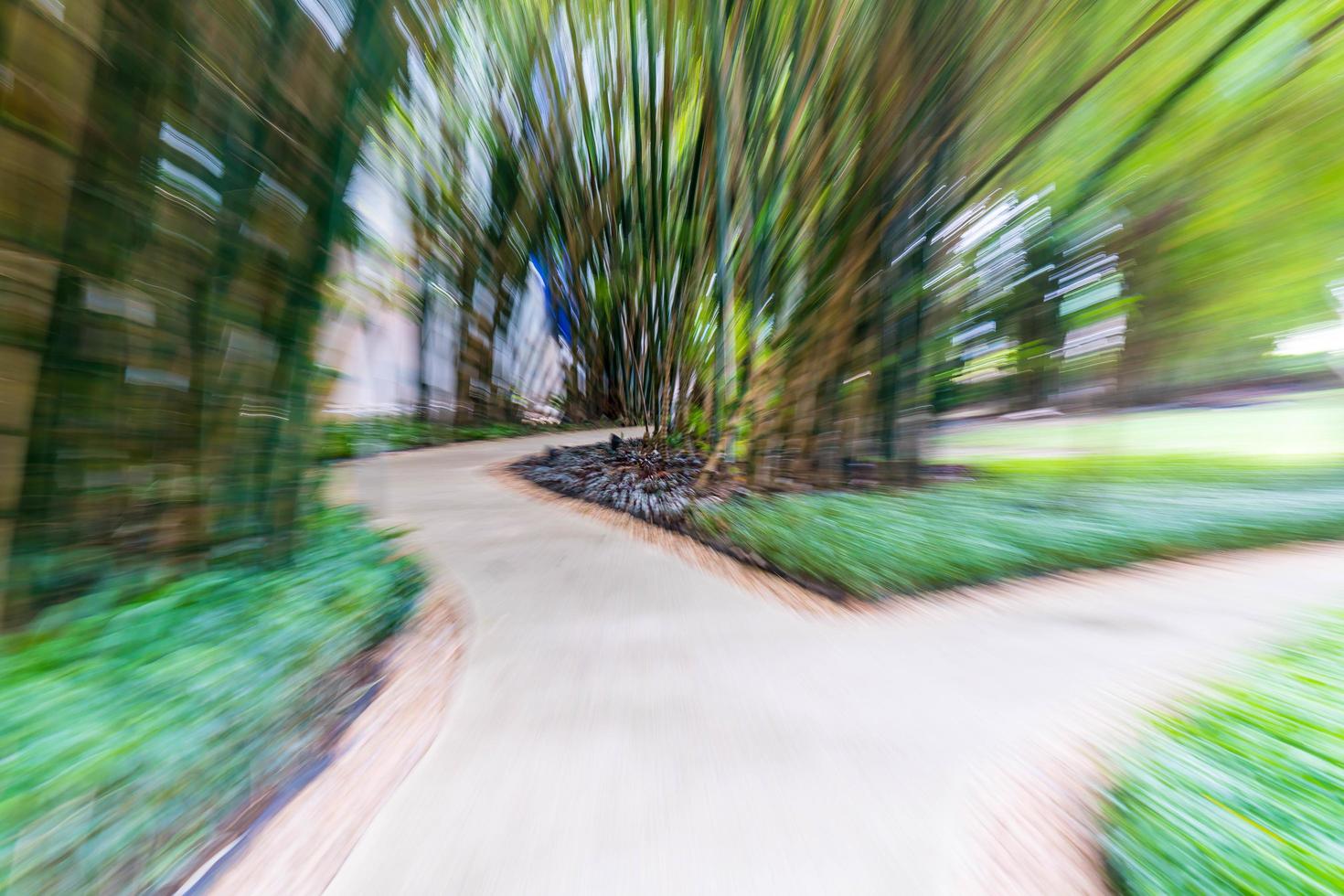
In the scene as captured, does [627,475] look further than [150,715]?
Yes

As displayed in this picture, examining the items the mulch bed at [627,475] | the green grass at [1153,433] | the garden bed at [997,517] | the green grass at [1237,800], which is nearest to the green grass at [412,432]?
the mulch bed at [627,475]

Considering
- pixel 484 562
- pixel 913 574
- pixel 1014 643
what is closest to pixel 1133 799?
pixel 1014 643

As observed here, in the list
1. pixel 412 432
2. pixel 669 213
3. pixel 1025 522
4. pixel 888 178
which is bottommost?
pixel 1025 522

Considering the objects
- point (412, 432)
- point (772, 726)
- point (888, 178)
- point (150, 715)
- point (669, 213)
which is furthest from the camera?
point (412, 432)

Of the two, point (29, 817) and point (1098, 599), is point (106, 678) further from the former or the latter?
point (1098, 599)

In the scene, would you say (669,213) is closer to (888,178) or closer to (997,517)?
(888,178)

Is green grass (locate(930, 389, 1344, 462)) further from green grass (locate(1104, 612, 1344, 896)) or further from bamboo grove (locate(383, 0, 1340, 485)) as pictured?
green grass (locate(1104, 612, 1344, 896))

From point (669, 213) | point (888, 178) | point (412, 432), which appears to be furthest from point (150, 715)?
point (412, 432)

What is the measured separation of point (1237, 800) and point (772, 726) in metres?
0.74

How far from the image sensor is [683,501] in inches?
138

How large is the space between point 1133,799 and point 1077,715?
40 centimetres

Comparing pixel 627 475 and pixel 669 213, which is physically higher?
pixel 669 213

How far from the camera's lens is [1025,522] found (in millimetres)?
2568

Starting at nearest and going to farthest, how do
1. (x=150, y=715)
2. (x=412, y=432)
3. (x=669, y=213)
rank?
(x=150, y=715) → (x=669, y=213) → (x=412, y=432)
